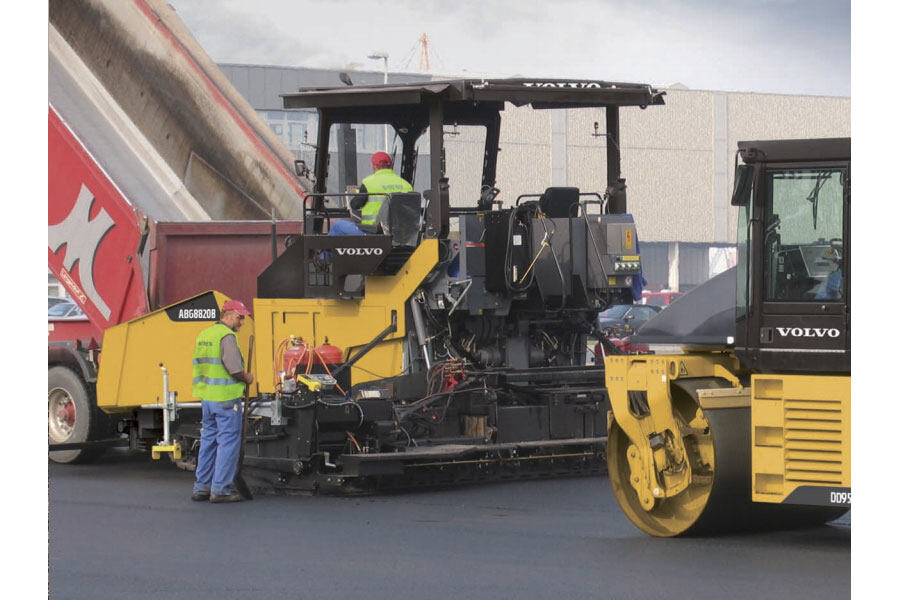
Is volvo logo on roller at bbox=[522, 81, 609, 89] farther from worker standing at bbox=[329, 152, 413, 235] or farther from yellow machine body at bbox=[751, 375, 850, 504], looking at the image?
yellow machine body at bbox=[751, 375, 850, 504]

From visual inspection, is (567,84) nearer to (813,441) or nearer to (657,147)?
(813,441)

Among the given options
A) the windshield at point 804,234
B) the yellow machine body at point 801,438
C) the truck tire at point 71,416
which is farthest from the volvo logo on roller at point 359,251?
the yellow machine body at point 801,438

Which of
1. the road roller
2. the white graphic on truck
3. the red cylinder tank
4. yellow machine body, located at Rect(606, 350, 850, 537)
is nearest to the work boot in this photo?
the red cylinder tank

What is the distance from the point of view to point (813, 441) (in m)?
7.82

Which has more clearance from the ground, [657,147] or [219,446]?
[657,147]

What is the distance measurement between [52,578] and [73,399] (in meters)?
5.03

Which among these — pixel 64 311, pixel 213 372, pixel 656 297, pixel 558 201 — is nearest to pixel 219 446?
pixel 213 372

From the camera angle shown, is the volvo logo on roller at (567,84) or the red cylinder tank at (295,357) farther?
the volvo logo on roller at (567,84)

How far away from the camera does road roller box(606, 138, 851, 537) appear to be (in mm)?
7855

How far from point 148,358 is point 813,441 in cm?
595

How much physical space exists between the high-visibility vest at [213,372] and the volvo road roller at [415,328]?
283 mm

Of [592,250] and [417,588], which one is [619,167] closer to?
[592,250]

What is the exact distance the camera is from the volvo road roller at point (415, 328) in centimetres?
1103

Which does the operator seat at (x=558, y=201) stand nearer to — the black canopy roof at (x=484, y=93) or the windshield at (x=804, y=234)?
the black canopy roof at (x=484, y=93)
